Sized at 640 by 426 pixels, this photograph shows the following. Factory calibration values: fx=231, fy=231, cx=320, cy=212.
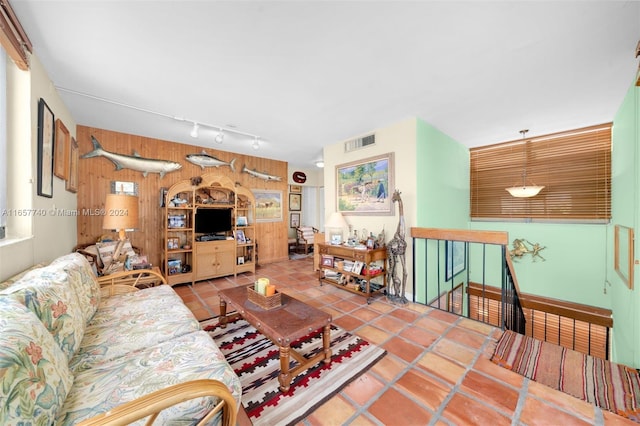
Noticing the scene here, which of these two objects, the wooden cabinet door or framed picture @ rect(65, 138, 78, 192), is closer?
framed picture @ rect(65, 138, 78, 192)

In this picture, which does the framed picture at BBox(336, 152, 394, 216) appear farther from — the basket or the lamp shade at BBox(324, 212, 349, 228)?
the basket

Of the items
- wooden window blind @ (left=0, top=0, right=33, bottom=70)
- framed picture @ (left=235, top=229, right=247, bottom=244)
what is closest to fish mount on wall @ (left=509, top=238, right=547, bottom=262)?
framed picture @ (left=235, top=229, right=247, bottom=244)

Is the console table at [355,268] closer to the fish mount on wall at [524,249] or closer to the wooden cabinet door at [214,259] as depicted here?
the wooden cabinet door at [214,259]

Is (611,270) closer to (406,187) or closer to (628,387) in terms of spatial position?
(628,387)

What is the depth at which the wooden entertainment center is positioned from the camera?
13.1ft

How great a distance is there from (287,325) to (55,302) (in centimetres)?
134

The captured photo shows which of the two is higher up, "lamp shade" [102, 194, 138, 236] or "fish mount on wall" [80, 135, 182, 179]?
"fish mount on wall" [80, 135, 182, 179]

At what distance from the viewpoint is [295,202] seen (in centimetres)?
689

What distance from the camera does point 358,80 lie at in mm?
2277

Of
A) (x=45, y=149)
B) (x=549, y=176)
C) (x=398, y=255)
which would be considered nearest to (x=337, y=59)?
(x=398, y=255)

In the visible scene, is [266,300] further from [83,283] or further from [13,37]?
[13,37]

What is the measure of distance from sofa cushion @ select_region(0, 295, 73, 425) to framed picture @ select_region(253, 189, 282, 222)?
14.6 ft

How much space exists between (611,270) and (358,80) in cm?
456

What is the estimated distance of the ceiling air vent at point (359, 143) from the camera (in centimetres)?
367
